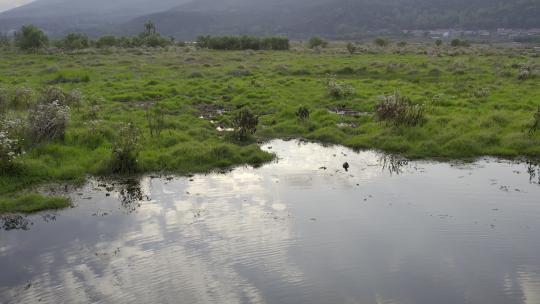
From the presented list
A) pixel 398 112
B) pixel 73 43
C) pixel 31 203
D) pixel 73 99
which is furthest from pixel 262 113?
pixel 73 43

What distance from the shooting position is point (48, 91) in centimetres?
2289

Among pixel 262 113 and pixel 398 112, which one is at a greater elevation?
pixel 398 112

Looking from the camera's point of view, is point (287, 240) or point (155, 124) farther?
point (155, 124)

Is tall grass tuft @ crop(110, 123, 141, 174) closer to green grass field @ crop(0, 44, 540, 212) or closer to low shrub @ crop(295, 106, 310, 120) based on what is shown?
green grass field @ crop(0, 44, 540, 212)

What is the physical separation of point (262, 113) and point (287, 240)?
45.2 feet

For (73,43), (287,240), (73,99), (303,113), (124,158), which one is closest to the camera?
(287,240)

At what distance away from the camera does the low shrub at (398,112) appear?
20.4m

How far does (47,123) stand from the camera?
17312 mm

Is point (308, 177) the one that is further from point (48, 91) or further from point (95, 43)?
point (95, 43)

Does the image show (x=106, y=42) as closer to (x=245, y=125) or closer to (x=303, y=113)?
(x=303, y=113)

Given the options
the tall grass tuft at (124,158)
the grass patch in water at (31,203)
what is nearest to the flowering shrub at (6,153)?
the grass patch in water at (31,203)

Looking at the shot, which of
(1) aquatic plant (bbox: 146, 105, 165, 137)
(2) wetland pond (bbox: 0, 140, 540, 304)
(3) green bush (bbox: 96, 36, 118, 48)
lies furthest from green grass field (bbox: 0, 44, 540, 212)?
(3) green bush (bbox: 96, 36, 118, 48)

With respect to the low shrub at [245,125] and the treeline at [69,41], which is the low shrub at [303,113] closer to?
the low shrub at [245,125]

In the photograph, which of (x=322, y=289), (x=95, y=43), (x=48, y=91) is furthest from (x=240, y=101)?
(x=95, y=43)
